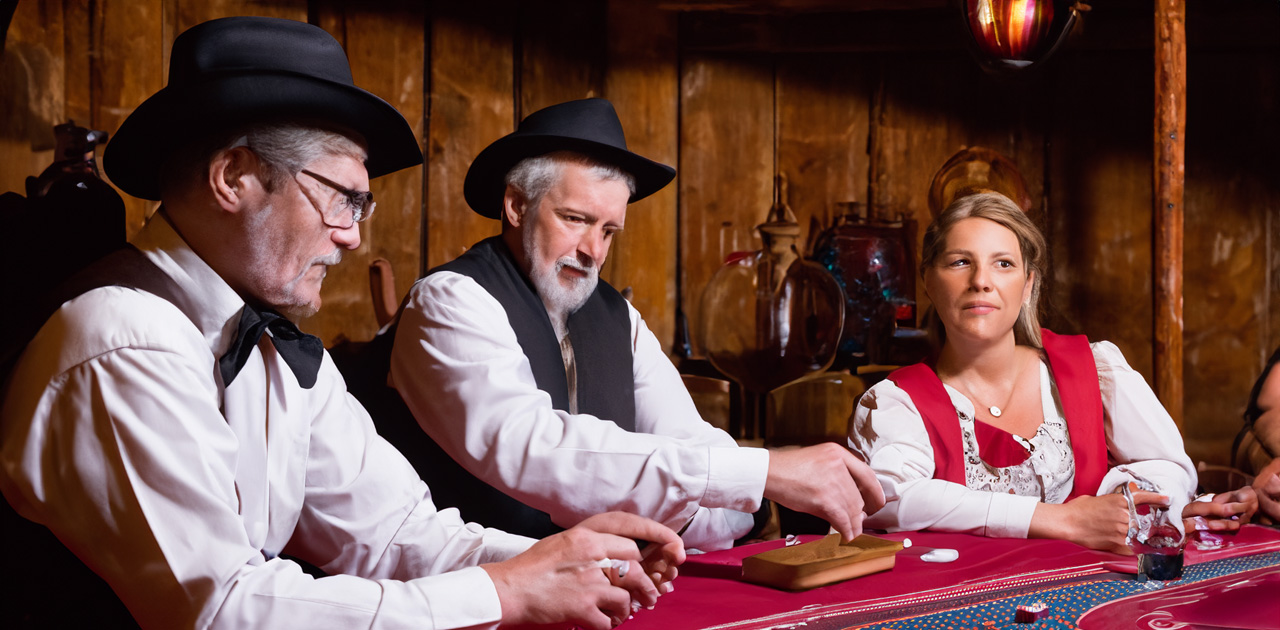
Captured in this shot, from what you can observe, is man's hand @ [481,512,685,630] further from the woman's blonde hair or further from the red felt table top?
the woman's blonde hair

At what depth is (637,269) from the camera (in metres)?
4.08

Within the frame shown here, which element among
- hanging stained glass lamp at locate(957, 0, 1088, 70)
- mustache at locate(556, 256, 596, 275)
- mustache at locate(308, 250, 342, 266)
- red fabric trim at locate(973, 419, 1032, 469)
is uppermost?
hanging stained glass lamp at locate(957, 0, 1088, 70)

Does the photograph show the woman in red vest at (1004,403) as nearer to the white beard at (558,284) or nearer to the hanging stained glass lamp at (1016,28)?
the white beard at (558,284)

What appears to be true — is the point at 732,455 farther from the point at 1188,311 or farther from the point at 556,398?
the point at 1188,311

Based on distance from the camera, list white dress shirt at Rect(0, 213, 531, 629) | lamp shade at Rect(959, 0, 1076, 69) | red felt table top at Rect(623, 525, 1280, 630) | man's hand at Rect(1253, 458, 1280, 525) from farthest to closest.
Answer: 1. lamp shade at Rect(959, 0, 1076, 69)
2. man's hand at Rect(1253, 458, 1280, 525)
3. red felt table top at Rect(623, 525, 1280, 630)
4. white dress shirt at Rect(0, 213, 531, 629)

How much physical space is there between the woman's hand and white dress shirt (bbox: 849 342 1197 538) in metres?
0.03

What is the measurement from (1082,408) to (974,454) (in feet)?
1.00

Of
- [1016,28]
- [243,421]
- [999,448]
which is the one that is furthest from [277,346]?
[1016,28]

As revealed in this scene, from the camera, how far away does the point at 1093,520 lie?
1.99m

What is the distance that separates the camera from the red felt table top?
59.6 inches

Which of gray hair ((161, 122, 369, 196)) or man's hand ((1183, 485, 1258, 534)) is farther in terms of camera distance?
man's hand ((1183, 485, 1258, 534))

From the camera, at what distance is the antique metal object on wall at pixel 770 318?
12.0 feet

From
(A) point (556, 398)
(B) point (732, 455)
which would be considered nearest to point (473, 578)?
(B) point (732, 455)

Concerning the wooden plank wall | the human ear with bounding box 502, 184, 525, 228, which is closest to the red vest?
the human ear with bounding box 502, 184, 525, 228
